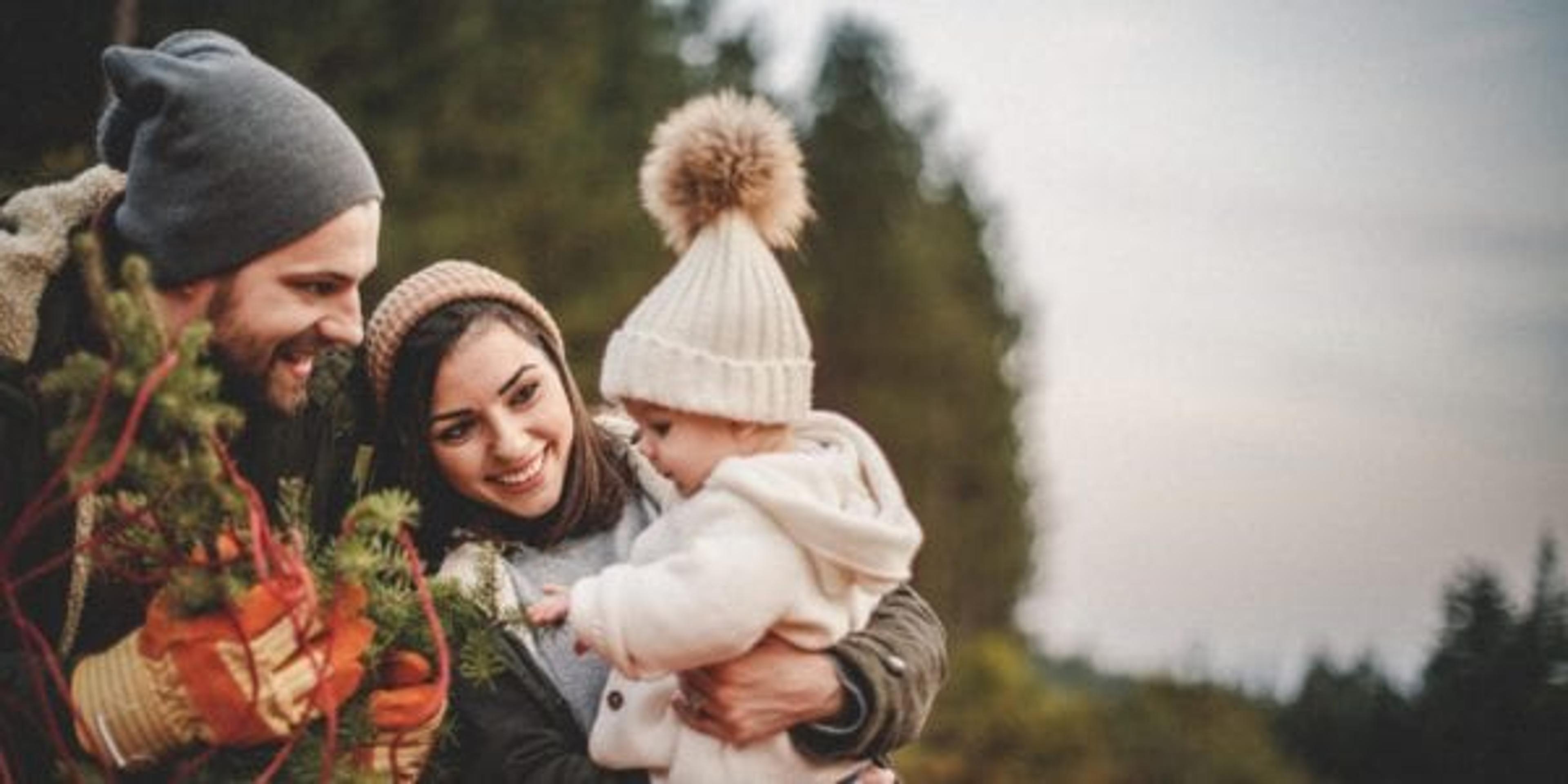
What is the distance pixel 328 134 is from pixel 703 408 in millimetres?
1090

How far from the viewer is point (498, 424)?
2957 millimetres

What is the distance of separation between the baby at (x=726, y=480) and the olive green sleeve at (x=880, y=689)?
0.17 feet

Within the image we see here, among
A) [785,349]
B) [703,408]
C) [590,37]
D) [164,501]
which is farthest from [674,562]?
[590,37]

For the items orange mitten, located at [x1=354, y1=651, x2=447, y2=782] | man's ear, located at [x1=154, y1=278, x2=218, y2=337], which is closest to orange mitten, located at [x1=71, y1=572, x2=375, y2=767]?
orange mitten, located at [x1=354, y1=651, x2=447, y2=782]

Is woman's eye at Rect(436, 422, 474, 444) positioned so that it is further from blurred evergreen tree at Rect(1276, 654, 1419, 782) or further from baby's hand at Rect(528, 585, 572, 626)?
blurred evergreen tree at Rect(1276, 654, 1419, 782)

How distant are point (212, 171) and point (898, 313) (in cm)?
2323

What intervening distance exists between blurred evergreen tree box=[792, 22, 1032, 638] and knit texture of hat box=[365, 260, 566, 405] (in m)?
20.5

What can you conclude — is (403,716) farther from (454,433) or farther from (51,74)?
(51,74)

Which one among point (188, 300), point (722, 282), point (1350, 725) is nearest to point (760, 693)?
point (722, 282)

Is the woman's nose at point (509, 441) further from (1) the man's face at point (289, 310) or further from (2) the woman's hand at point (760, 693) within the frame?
(2) the woman's hand at point (760, 693)

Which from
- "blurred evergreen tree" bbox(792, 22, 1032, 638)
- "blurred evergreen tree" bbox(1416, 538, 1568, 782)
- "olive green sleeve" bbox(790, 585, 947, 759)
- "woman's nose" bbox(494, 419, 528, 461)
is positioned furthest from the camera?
"blurred evergreen tree" bbox(792, 22, 1032, 638)

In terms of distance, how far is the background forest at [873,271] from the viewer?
4836 mm

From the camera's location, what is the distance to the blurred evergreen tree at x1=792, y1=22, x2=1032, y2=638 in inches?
1011

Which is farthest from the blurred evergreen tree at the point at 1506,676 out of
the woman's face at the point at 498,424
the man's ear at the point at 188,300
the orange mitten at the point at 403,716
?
the man's ear at the point at 188,300
